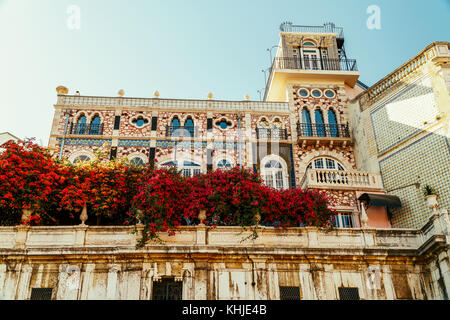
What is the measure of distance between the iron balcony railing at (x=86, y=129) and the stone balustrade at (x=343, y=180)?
10.0 meters

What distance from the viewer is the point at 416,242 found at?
51.5 feet

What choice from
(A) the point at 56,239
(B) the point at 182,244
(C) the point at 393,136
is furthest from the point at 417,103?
(A) the point at 56,239

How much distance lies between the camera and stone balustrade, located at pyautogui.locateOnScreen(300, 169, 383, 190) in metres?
20.3

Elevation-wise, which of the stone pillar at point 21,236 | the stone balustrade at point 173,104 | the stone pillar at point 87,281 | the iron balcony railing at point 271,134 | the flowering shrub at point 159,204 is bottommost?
the stone pillar at point 87,281

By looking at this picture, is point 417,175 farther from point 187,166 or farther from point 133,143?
point 133,143

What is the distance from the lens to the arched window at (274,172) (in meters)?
22.1

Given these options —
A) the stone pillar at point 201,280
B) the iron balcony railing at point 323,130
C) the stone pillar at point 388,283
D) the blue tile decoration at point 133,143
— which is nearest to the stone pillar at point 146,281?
the stone pillar at point 201,280

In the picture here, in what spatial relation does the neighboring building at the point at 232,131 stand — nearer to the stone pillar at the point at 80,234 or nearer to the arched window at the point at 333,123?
the arched window at the point at 333,123

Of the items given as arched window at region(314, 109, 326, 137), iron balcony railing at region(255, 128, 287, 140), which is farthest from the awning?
iron balcony railing at region(255, 128, 287, 140)

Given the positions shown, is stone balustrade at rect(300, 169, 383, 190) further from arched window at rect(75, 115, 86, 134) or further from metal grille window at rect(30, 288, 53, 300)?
metal grille window at rect(30, 288, 53, 300)

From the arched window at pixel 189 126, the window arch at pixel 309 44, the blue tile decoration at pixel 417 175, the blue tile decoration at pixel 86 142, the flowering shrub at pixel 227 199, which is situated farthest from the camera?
the window arch at pixel 309 44

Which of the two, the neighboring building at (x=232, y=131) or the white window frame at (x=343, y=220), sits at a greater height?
the neighboring building at (x=232, y=131)
